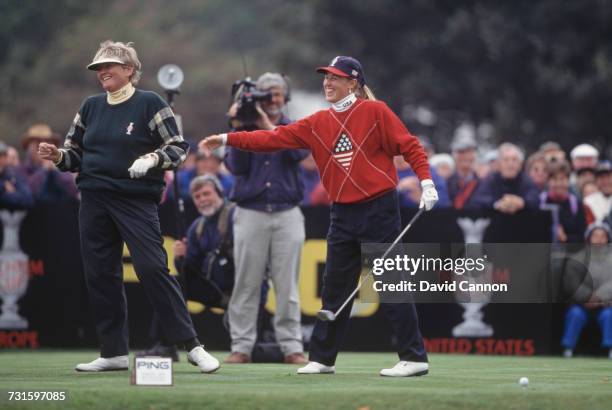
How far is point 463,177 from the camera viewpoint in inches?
647

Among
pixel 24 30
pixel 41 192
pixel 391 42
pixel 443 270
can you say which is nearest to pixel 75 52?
pixel 24 30

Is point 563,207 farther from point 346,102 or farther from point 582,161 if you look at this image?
point 346,102

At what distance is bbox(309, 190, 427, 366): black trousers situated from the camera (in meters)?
10.6

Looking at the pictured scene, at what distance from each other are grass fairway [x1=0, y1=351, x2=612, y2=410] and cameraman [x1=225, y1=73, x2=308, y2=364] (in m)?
0.93

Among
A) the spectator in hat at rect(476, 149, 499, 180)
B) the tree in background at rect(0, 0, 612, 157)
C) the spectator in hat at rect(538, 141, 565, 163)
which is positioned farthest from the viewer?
the tree in background at rect(0, 0, 612, 157)

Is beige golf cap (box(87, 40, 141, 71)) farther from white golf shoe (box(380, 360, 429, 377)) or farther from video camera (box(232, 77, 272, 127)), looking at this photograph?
white golf shoe (box(380, 360, 429, 377))

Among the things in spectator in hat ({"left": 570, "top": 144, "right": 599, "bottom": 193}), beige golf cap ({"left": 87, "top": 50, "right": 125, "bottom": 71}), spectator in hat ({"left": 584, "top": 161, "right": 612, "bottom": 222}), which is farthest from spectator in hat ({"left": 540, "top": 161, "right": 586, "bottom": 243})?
beige golf cap ({"left": 87, "top": 50, "right": 125, "bottom": 71})

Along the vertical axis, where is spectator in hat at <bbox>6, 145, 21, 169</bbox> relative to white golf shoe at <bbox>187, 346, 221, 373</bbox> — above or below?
above

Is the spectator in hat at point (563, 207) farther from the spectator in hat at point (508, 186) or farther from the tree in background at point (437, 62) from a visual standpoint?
the tree in background at point (437, 62)

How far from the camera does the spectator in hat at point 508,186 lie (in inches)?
615

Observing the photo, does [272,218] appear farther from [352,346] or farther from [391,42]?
[391,42]

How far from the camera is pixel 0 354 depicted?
14.4m

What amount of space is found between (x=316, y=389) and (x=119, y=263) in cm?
217

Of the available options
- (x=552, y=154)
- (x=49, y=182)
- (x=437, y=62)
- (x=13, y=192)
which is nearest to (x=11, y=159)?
(x=49, y=182)
